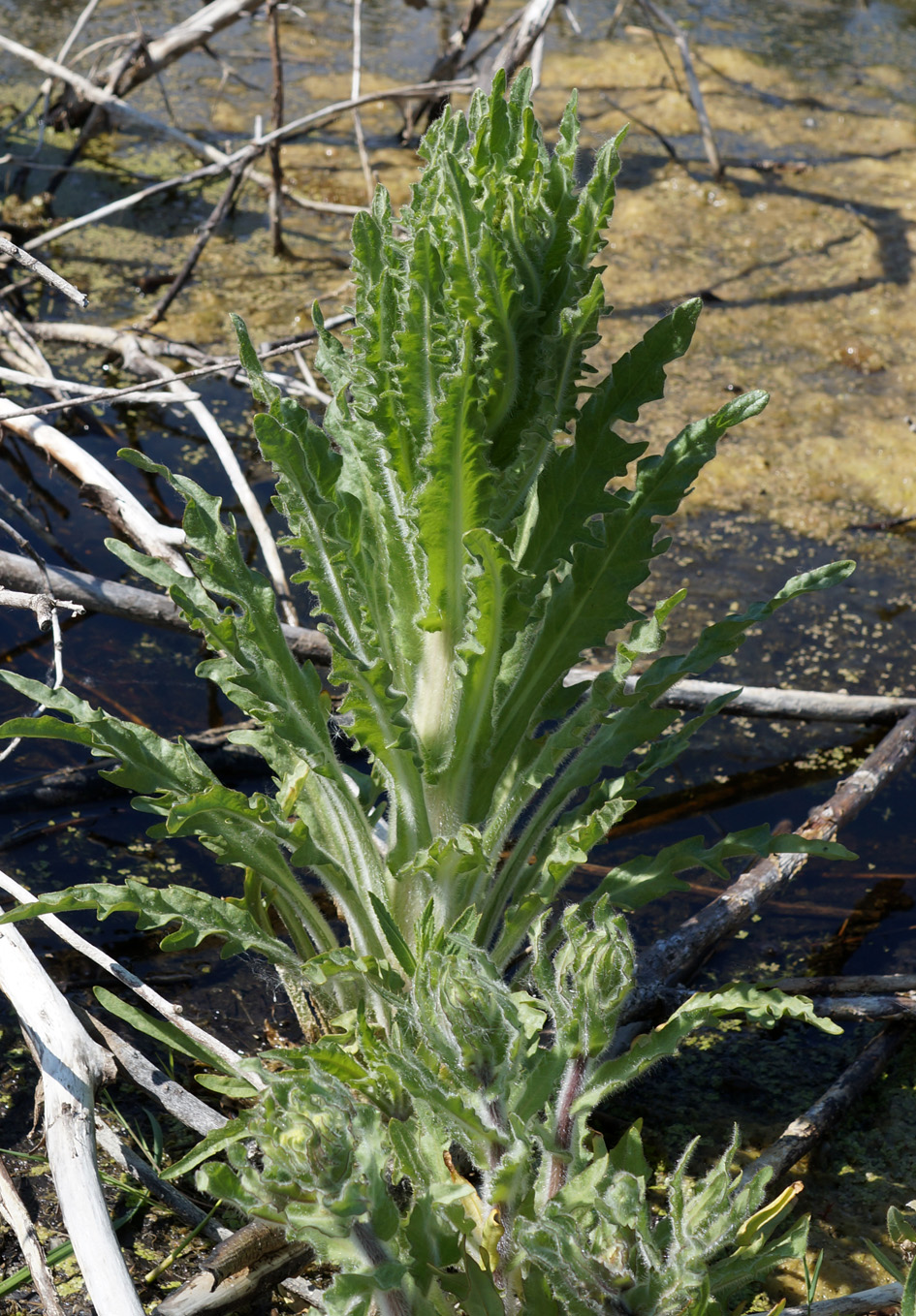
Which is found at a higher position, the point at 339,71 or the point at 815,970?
the point at 339,71

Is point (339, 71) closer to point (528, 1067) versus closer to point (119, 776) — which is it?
point (119, 776)

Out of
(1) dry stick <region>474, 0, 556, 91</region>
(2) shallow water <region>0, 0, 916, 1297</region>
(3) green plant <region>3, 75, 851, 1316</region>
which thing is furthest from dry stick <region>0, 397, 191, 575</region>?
(1) dry stick <region>474, 0, 556, 91</region>

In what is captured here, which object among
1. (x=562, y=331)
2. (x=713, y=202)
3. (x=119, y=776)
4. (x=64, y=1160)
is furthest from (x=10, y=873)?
(x=713, y=202)

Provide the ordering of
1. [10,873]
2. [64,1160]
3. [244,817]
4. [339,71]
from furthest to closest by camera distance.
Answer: [339,71], [10,873], [244,817], [64,1160]

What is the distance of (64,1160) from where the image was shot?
1461 mm

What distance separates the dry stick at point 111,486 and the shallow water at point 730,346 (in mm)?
384

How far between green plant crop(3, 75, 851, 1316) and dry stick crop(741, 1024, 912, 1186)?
0.12m

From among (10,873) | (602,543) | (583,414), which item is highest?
(583,414)

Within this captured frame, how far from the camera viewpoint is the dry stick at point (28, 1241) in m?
1.37

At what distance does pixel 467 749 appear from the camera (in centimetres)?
170

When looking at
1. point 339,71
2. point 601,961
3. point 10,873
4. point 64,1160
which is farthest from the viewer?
point 339,71

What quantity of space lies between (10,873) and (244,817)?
783 mm

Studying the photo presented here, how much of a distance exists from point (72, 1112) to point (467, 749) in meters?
0.73

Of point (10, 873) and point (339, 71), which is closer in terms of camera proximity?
point (10, 873)
